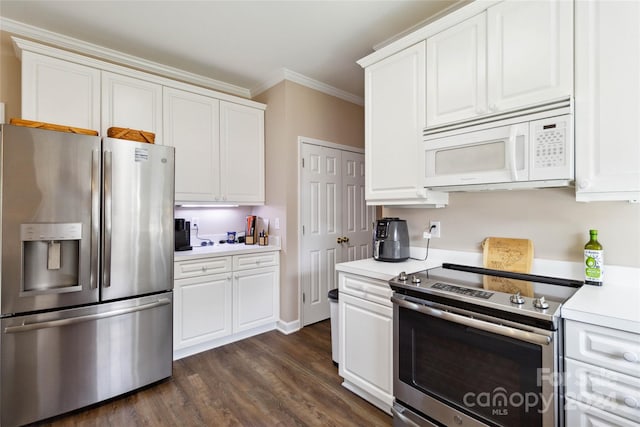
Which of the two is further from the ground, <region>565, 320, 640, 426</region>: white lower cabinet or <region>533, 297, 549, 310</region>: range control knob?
<region>533, 297, 549, 310</region>: range control knob

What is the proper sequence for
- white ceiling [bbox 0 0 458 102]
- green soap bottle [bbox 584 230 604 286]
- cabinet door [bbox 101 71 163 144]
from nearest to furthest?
green soap bottle [bbox 584 230 604 286], white ceiling [bbox 0 0 458 102], cabinet door [bbox 101 71 163 144]

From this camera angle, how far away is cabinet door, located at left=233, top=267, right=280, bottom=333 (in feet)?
9.87

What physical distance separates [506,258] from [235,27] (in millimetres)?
2638

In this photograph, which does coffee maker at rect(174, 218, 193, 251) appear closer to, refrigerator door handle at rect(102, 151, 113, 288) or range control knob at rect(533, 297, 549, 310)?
refrigerator door handle at rect(102, 151, 113, 288)

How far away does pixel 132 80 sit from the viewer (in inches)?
104

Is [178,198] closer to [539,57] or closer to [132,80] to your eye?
[132,80]

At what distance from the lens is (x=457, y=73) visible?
71.4 inches

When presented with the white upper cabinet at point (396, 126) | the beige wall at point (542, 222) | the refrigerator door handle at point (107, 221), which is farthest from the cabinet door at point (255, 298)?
the beige wall at point (542, 222)

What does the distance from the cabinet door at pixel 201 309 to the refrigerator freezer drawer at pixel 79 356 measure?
32 cm

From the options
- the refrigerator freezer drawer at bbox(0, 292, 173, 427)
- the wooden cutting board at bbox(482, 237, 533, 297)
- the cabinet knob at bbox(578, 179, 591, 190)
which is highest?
the cabinet knob at bbox(578, 179, 591, 190)

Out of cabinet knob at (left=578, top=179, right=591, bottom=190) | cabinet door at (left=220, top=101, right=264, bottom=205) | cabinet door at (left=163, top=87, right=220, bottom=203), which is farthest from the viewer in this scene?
cabinet door at (left=220, top=101, right=264, bottom=205)

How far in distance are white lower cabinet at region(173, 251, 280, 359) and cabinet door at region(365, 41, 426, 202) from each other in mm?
1520

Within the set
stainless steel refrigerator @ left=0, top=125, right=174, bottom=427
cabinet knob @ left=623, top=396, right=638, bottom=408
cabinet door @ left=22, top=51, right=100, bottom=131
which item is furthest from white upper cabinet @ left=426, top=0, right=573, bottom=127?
cabinet door @ left=22, top=51, right=100, bottom=131

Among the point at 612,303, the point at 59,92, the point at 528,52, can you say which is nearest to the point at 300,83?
the point at 59,92
